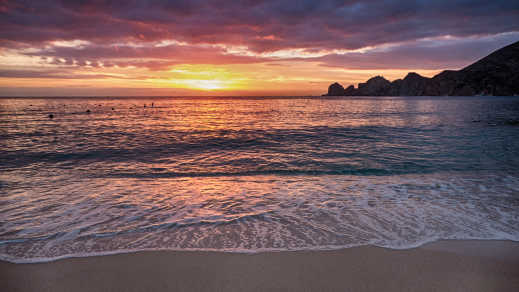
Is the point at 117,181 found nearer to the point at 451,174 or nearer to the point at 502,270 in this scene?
the point at 502,270

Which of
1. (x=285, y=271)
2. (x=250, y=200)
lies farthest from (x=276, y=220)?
(x=285, y=271)

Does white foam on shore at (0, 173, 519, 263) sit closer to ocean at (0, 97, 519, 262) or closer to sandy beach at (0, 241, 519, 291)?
ocean at (0, 97, 519, 262)

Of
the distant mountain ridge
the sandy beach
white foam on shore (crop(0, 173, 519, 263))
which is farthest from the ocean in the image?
the distant mountain ridge

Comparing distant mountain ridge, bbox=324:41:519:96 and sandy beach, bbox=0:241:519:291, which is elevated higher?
distant mountain ridge, bbox=324:41:519:96

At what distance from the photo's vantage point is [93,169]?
33.4 feet

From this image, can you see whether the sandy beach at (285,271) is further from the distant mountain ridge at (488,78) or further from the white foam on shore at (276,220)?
the distant mountain ridge at (488,78)

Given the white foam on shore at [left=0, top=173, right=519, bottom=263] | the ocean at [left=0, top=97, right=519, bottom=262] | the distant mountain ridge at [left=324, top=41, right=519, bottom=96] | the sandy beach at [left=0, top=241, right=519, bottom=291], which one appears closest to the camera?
the sandy beach at [left=0, top=241, right=519, bottom=291]

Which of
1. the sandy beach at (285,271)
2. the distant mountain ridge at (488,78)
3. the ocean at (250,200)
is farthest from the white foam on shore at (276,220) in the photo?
the distant mountain ridge at (488,78)

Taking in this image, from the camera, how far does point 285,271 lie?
3410mm

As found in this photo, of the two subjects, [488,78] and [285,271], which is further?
[488,78]

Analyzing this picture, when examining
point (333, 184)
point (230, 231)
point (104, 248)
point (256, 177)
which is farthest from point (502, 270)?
Answer: point (256, 177)

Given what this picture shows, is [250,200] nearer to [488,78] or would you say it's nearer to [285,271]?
[285,271]

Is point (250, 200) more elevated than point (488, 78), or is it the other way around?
point (488, 78)

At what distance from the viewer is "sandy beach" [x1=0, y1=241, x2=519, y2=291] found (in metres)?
3.16
